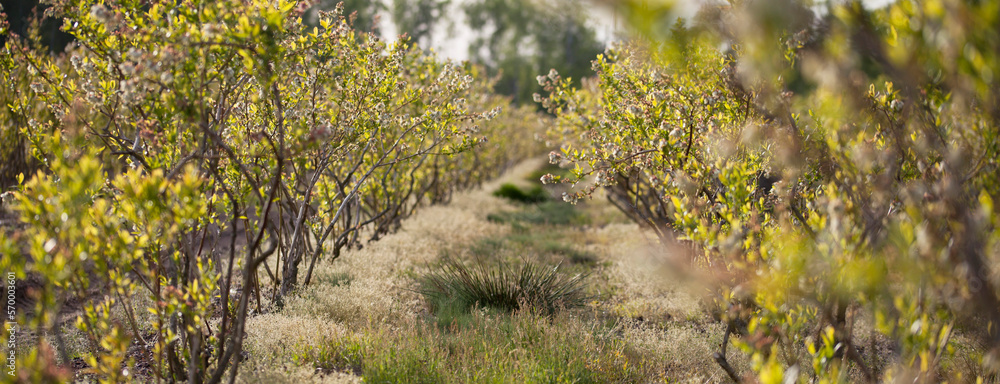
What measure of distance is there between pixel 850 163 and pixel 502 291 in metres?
3.36

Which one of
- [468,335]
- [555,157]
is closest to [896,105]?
[555,157]

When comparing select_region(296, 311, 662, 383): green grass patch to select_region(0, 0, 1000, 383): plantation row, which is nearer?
select_region(0, 0, 1000, 383): plantation row

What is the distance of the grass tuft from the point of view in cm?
524

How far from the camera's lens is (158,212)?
2557 millimetres

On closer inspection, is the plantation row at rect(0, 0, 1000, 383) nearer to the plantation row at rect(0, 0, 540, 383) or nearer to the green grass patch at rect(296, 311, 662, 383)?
the plantation row at rect(0, 0, 540, 383)

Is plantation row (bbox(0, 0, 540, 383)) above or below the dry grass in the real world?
above

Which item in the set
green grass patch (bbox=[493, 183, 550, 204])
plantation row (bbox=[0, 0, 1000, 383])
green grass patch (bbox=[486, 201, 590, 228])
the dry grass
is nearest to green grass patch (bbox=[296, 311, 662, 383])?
the dry grass

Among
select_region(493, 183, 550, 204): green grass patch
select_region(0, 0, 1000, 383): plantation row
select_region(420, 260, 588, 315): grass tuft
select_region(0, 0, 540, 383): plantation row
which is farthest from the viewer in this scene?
select_region(493, 183, 550, 204): green grass patch

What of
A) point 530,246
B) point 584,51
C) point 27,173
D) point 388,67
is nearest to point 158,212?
point 388,67

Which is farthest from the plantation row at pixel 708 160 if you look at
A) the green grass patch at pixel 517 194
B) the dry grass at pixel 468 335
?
the green grass patch at pixel 517 194

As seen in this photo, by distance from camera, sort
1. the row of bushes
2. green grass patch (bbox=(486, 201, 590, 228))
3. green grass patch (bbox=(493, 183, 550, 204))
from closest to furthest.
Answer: the row of bushes < green grass patch (bbox=(486, 201, 590, 228)) < green grass patch (bbox=(493, 183, 550, 204))

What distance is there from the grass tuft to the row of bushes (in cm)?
138

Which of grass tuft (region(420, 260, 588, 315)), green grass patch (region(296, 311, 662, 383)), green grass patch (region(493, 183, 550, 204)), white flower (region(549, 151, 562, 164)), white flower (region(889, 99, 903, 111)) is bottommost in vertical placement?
green grass patch (region(296, 311, 662, 383))

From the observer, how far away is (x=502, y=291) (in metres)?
5.36
